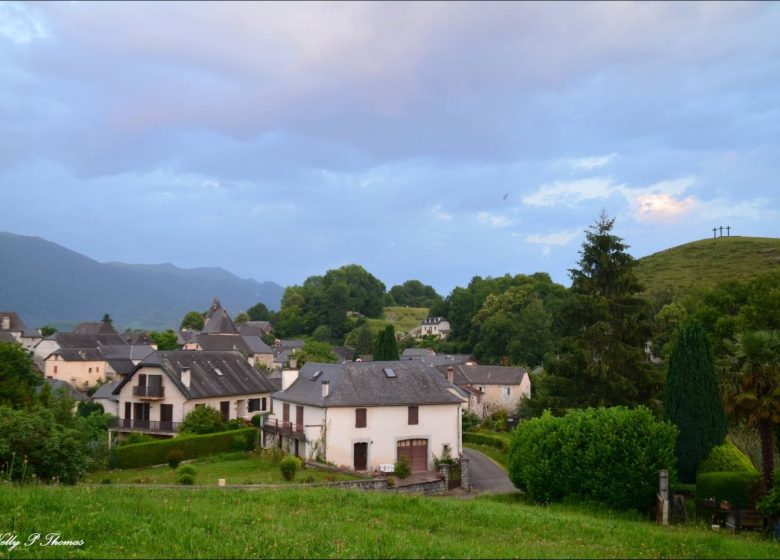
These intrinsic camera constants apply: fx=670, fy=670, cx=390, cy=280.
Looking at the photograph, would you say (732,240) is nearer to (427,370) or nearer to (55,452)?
(427,370)

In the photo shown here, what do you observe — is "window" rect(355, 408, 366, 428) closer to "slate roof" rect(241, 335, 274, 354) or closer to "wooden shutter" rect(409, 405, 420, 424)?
"wooden shutter" rect(409, 405, 420, 424)

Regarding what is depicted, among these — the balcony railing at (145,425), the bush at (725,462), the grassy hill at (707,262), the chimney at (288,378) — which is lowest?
the balcony railing at (145,425)

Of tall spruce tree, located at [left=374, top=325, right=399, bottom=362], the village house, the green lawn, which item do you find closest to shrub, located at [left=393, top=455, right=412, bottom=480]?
the village house

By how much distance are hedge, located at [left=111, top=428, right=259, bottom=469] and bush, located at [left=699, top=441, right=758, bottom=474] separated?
2660 cm

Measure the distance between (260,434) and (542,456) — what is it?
2156 cm

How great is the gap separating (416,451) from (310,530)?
80.0ft

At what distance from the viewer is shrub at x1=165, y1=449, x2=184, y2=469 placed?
121 feet

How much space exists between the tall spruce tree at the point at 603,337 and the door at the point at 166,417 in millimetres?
24258

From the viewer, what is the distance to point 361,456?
122ft

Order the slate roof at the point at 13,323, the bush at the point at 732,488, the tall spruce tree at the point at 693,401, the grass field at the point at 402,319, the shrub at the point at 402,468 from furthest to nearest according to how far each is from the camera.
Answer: the grass field at the point at 402,319 → the slate roof at the point at 13,323 → the shrub at the point at 402,468 → the tall spruce tree at the point at 693,401 → the bush at the point at 732,488

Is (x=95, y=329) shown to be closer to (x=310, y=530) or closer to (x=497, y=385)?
(x=497, y=385)

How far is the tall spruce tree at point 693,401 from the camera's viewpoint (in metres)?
26.2

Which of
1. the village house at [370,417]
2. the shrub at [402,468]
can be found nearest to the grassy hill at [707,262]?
the village house at [370,417]

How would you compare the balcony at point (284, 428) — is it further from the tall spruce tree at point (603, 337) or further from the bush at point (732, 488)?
the bush at point (732, 488)
